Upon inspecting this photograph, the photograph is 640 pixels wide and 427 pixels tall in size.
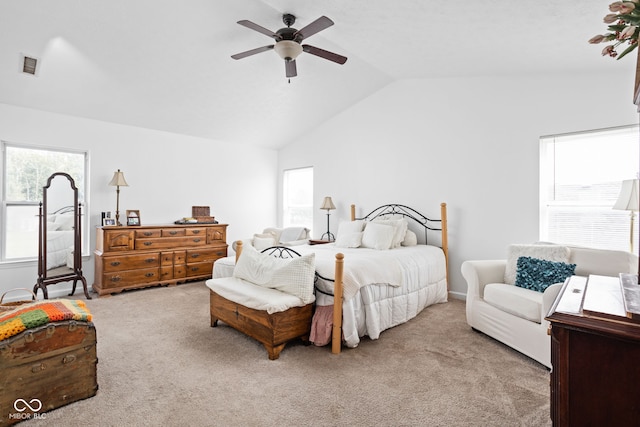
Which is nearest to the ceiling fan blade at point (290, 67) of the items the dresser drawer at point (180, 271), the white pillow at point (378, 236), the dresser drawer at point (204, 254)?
the white pillow at point (378, 236)

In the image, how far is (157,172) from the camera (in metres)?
5.48

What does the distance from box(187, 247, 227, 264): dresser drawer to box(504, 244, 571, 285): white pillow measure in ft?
14.1

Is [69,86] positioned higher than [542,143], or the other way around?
[69,86]

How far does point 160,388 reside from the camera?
7.39 feet

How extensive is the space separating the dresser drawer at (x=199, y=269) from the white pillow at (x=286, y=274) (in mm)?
2564

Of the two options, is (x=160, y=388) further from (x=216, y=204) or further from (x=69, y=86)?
(x=216, y=204)

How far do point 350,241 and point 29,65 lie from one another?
4.10 metres

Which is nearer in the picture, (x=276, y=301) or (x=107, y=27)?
(x=276, y=301)

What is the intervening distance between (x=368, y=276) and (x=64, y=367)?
2279 mm

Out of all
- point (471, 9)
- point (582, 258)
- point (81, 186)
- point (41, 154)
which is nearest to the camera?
point (471, 9)

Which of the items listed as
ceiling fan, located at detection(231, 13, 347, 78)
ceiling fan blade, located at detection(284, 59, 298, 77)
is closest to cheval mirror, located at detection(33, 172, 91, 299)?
ceiling fan, located at detection(231, 13, 347, 78)

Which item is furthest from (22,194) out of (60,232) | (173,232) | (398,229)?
(398,229)

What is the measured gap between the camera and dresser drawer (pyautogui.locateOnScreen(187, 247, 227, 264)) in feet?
17.7

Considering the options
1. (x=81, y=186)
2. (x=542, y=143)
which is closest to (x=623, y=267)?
(x=542, y=143)
